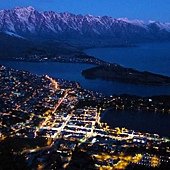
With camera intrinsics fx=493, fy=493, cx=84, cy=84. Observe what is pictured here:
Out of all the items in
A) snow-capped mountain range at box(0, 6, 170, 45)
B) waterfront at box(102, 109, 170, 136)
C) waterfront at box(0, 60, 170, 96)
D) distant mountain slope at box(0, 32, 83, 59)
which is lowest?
waterfront at box(102, 109, 170, 136)

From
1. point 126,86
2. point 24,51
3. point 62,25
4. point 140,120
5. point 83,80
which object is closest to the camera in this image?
point 140,120

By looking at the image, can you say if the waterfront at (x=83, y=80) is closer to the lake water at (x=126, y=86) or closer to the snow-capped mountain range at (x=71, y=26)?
the lake water at (x=126, y=86)

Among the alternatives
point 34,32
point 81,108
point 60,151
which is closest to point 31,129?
point 60,151

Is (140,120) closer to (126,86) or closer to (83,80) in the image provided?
(126,86)

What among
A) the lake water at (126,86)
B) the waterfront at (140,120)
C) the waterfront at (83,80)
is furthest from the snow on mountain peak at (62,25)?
the waterfront at (140,120)

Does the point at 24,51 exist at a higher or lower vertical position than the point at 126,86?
higher

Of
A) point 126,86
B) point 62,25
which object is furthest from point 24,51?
point 62,25

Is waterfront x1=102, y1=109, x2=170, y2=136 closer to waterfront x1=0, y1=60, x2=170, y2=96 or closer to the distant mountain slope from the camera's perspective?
waterfront x1=0, y1=60, x2=170, y2=96

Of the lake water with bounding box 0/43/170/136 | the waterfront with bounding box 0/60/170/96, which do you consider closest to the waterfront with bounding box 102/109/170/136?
the lake water with bounding box 0/43/170/136

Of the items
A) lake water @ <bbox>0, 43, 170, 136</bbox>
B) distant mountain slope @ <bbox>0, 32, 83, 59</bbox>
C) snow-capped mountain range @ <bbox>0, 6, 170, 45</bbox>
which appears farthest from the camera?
snow-capped mountain range @ <bbox>0, 6, 170, 45</bbox>
